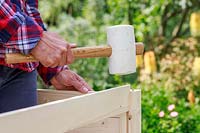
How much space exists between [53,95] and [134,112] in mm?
262

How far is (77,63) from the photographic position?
4.53 meters

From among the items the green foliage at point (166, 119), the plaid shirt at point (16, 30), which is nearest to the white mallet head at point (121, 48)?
the plaid shirt at point (16, 30)

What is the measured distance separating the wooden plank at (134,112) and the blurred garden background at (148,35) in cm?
205

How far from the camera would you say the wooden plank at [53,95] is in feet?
4.51

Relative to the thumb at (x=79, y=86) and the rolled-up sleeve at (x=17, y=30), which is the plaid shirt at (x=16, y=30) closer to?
the rolled-up sleeve at (x=17, y=30)

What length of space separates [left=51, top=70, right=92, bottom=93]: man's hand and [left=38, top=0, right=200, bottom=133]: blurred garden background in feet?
6.41

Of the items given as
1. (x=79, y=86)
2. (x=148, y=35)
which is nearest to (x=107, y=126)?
(x=79, y=86)

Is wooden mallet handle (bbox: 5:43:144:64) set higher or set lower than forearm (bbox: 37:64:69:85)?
higher

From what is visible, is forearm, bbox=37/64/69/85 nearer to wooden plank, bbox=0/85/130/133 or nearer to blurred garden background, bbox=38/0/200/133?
wooden plank, bbox=0/85/130/133

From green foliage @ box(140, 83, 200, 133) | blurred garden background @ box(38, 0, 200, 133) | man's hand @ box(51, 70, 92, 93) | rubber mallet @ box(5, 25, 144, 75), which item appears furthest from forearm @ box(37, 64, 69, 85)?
blurred garden background @ box(38, 0, 200, 133)

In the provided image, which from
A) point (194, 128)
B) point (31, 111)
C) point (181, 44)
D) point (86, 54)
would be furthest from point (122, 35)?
point (181, 44)

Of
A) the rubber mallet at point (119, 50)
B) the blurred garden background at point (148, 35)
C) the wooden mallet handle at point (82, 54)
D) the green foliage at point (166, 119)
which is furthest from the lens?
the blurred garden background at point (148, 35)

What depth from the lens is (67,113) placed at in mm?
1043

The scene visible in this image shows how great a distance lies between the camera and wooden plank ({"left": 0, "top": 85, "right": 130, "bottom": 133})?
2.97 feet
